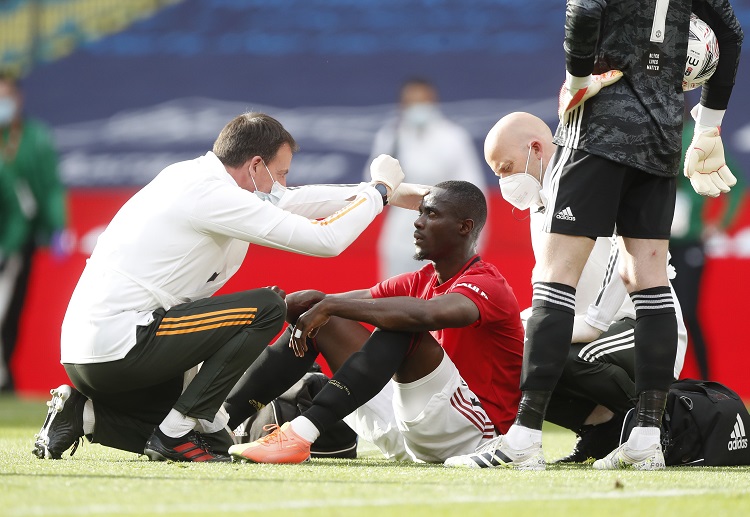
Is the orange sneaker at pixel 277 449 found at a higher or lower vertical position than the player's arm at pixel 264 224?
lower

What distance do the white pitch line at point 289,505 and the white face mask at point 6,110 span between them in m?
7.40

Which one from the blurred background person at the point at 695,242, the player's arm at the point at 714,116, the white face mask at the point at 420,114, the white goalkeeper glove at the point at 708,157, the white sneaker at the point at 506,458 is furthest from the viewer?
the white face mask at the point at 420,114

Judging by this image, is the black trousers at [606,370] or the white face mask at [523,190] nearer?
the black trousers at [606,370]

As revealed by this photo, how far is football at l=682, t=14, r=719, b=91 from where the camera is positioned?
407cm

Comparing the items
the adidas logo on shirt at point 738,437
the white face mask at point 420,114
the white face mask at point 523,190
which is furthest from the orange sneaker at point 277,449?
the white face mask at point 420,114

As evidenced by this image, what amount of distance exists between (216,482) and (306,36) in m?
7.52

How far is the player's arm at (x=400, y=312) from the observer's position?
13.0 ft

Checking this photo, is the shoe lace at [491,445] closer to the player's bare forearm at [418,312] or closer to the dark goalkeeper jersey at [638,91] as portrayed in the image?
the player's bare forearm at [418,312]

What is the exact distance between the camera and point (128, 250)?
4.08 metres

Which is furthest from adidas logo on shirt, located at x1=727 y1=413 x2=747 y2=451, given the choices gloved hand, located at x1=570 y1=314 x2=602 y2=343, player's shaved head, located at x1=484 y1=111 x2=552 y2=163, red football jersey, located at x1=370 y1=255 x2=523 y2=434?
player's shaved head, located at x1=484 y1=111 x2=552 y2=163

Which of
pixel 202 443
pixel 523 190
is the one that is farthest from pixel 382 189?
pixel 202 443

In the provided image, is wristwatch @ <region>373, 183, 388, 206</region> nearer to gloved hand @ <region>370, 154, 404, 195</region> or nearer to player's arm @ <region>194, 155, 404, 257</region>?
gloved hand @ <region>370, 154, 404, 195</region>

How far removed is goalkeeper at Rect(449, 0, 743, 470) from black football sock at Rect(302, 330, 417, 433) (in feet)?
1.24

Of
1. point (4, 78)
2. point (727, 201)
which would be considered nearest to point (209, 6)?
point (4, 78)
